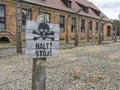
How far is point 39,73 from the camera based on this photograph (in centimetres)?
424

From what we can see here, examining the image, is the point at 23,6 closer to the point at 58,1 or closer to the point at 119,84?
the point at 58,1

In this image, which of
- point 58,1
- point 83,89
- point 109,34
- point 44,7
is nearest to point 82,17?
point 58,1

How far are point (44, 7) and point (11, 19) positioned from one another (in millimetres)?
5344

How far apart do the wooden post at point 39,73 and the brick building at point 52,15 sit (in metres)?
10.5

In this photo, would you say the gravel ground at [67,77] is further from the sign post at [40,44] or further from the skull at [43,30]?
the skull at [43,30]

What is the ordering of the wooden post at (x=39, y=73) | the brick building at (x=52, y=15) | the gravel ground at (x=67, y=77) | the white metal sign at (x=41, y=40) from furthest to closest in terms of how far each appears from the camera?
the brick building at (x=52, y=15), the gravel ground at (x=67, y=77), the wooden post at (x=39, y=73), the white metal sign at (x=41, y=40)

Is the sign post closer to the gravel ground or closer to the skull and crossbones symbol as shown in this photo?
the skull and crossbones symbol

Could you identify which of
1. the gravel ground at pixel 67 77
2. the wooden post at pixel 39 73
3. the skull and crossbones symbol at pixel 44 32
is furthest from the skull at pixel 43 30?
the gravel ground at pixel 67 77

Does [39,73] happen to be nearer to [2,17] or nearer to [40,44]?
[40,44]

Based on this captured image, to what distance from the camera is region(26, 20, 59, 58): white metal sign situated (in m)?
3.96

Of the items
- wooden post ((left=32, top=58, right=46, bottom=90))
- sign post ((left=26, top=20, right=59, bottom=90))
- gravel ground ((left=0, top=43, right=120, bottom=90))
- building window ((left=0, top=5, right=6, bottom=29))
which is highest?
building window ((left=0, top=5, right=6, bottom=29))

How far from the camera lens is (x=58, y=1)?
34.2 metres

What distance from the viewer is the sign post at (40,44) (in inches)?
156

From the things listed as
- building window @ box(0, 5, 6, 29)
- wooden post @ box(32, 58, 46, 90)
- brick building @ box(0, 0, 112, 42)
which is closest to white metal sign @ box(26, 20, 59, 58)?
wooden post @ box(32, 58, 46, 90)
